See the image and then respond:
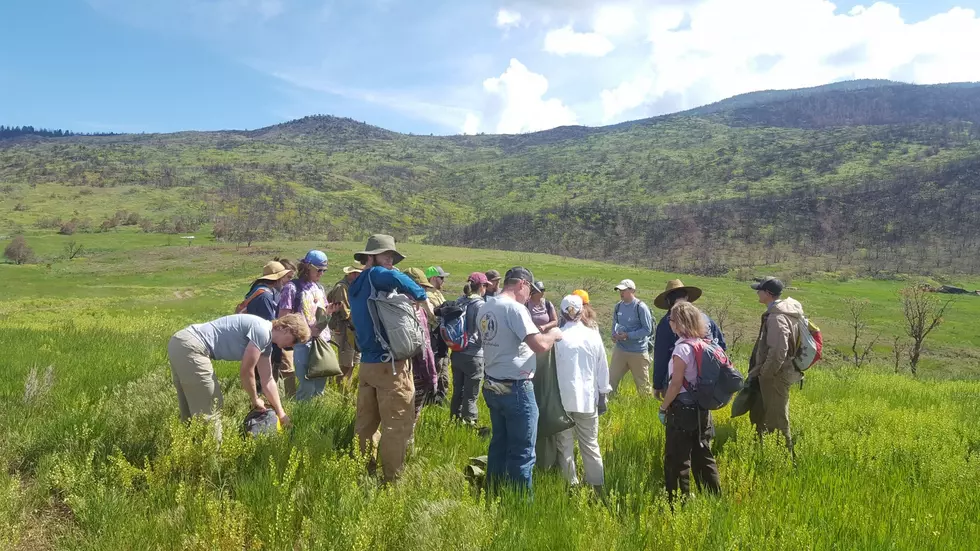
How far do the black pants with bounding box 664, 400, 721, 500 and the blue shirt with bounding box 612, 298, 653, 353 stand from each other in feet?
12.7

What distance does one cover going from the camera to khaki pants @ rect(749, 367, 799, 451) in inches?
213

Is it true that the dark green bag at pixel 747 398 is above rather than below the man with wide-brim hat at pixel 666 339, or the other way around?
below

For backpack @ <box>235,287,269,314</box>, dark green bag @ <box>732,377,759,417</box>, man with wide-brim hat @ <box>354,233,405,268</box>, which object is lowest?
dark green bag @ <box>732,377,759,417</box>

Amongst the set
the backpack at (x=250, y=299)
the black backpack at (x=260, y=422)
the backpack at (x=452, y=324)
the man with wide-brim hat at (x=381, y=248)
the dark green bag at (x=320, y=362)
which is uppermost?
the man with wide-brim hat at (x=381, y=248)

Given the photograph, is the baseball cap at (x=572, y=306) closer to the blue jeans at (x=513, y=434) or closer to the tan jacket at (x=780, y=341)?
the blue jeans at (x=513, y=434)

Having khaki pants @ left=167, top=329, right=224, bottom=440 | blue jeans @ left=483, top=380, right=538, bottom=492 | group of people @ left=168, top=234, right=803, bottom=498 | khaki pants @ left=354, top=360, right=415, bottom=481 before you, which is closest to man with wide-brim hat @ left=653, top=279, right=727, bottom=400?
group of people @ left=168, top=234, right=803, bottom=498

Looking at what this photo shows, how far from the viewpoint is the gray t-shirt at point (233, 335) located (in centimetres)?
439

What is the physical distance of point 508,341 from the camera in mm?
4281

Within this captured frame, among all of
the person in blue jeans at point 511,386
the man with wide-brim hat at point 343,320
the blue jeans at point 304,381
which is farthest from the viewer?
the man with wide-brim hat at point 343,320

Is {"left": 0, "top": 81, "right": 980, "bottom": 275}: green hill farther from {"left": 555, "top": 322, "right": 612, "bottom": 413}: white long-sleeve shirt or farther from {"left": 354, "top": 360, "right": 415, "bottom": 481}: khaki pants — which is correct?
{"left": 354, "top": 360, "right": 415, "bottom": 481}: khaki pants

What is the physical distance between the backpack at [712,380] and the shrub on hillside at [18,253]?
80.8 metres

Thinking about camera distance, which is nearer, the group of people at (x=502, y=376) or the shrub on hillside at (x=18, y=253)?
the group of people at (x=502, y=376)

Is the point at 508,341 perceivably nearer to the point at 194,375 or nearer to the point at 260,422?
the point at 260,422

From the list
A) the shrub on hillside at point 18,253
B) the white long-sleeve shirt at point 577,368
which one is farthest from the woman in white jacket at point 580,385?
the shrub on hillside at point 18,253
